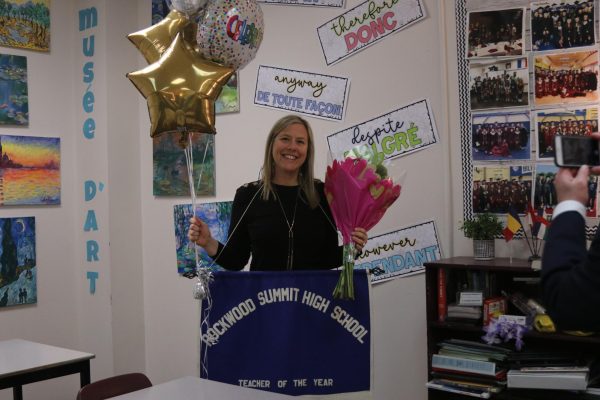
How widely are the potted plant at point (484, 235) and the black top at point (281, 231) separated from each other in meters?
0.70

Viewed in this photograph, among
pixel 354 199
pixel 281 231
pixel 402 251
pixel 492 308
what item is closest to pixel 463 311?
pixel 492 308

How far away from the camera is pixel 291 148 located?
2.79m

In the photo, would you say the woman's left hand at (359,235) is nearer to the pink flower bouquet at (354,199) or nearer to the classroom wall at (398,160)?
the pink flower bouquet at (354,199)

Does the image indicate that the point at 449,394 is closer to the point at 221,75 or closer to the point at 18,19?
the point at 221,75

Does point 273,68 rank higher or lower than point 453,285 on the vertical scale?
higher

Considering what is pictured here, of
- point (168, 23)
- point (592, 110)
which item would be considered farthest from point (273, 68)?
point (592, 110)

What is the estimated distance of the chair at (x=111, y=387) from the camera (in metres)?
2.36

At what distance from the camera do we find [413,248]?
3494mm

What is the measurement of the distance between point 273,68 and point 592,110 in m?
1.90

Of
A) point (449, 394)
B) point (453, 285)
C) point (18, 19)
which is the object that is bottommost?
point (449, 394)

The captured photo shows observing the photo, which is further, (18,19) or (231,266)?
(18,19)

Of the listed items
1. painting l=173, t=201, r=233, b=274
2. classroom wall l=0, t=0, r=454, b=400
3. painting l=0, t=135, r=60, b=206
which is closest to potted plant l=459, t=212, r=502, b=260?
classroom wall l=0, t=0, r=454, b=400

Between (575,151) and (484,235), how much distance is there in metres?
1.64

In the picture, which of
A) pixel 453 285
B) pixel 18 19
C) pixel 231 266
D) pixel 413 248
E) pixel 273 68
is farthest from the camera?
pixel 18 19
